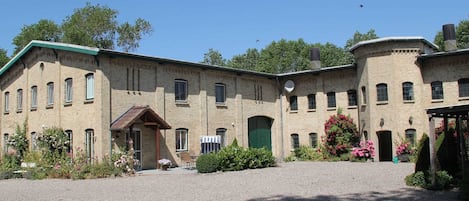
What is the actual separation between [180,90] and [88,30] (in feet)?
76.3

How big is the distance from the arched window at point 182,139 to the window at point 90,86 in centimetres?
496

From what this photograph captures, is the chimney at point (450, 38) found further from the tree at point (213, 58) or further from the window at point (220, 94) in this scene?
the tree at point (213, 58)

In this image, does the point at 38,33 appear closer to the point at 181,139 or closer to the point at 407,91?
the point at 181,139

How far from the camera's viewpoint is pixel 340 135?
1049 inches

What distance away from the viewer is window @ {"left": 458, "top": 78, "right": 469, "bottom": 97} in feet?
77.8

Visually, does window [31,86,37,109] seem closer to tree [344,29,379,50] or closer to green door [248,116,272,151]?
green door [248,116,272,151]

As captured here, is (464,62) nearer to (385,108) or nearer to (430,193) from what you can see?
(385,108)

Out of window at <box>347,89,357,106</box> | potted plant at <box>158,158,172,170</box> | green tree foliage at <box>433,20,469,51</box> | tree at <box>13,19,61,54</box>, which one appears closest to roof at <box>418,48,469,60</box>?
window at <box>347,89,357,106</box>

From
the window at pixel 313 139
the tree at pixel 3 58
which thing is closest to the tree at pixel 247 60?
the tree at pixel 3 58

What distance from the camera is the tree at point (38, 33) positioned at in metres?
41.9

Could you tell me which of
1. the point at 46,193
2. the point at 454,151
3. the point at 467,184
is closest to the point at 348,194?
the point at 467,184

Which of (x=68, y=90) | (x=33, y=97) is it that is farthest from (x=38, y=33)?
(x=68, y=90)

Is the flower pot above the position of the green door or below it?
below

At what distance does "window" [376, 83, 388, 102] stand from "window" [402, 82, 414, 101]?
3.00ft
